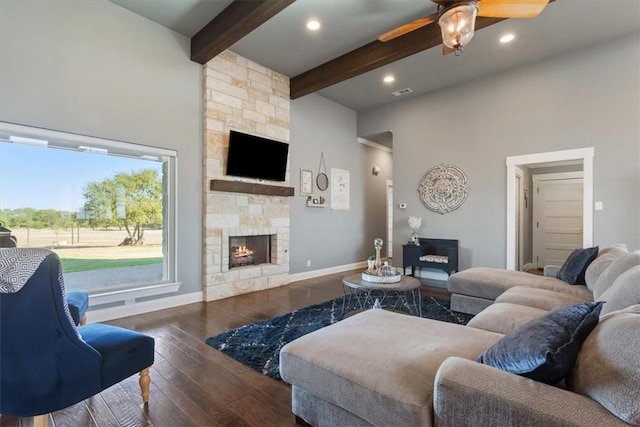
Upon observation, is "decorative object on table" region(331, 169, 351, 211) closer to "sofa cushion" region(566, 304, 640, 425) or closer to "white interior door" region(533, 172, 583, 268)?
"white interior door" region(533, 172, 583, 268)

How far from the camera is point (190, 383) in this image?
209 cm

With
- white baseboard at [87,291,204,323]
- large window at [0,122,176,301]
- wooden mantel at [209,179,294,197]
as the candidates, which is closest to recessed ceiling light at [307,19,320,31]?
wooden mantel at [209,179,294,197]

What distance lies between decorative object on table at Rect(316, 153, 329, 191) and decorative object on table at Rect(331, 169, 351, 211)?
208 mm

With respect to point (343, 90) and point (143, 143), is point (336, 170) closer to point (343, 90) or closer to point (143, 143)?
point (343, 90)

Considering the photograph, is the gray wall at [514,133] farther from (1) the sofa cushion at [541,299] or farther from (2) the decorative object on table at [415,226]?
(1) the sofa cushion at [541,299]

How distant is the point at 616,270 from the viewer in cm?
215

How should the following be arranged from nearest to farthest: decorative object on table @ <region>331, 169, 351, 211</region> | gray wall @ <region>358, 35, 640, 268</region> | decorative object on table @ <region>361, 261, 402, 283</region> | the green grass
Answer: decorative object on table @ <region>361, 261, 402, 283</region>, the green grass, gray wall @ <region>358, 35, 640, 268</region>, decorative object on table @ <region>331, 169, 351, 211</region>

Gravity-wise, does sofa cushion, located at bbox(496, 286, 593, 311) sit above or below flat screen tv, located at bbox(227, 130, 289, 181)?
below

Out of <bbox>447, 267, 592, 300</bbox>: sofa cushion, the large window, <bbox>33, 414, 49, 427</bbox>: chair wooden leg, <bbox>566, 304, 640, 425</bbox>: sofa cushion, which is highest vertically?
the large window

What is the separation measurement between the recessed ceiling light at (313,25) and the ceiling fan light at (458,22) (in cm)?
174

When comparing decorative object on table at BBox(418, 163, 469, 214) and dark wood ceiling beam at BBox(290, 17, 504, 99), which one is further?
decorative object on table at BBox(418, 163, 469, 214)

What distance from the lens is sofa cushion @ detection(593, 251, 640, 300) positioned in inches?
81.2

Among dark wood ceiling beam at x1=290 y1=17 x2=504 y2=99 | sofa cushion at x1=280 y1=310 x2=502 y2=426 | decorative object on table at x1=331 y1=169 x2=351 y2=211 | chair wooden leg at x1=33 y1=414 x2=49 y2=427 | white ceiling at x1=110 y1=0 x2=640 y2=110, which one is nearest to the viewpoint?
sofa cushion at x1=280 y1=310 x2=502 y2=426

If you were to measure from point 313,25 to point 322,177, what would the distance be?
2810 millimetres
